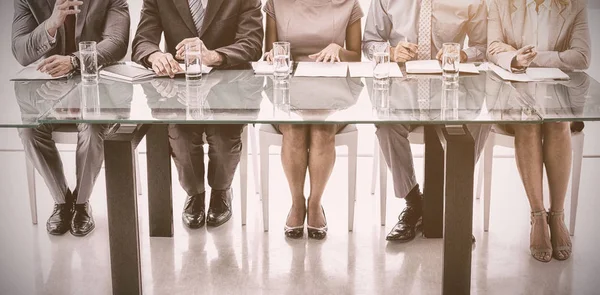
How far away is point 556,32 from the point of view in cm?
373

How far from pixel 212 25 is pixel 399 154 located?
42.8 inches

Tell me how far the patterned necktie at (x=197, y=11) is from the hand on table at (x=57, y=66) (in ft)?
2.31

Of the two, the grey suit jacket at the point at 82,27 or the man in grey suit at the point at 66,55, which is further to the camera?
the grey suit jacket at the point at 82,27

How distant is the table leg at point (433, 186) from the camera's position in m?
3.47

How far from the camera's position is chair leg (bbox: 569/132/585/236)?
348 cm

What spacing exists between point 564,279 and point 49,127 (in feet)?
7.47

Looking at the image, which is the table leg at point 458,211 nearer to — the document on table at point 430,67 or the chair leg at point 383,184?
the document on table at point 430,67

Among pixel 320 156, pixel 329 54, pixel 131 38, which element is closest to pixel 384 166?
pixel 320 156

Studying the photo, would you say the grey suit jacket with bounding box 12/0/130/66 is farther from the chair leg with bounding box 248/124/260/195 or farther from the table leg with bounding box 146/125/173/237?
the chair leg with bounding box 248/124/260/195

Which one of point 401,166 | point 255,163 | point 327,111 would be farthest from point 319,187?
point 327,111

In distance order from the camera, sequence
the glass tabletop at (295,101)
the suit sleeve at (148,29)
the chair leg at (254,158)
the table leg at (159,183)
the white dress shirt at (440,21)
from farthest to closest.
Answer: the chair leg at (254,158)
the white dress shirt at (440,21)
the suit sleeve at (148,29)
the table leg at (159,183)
the glass tabletop at (295,101)

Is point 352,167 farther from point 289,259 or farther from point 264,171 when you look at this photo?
point 289,259

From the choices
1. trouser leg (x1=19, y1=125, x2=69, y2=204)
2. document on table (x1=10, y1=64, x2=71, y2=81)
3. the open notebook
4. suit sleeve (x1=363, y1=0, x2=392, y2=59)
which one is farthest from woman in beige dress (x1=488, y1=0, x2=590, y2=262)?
trouser leg (x1=19, y1=125, x2=69, y2=204)

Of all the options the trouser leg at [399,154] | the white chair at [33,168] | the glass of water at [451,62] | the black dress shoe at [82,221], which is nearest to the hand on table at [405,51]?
the trouser leg at [399,154]
